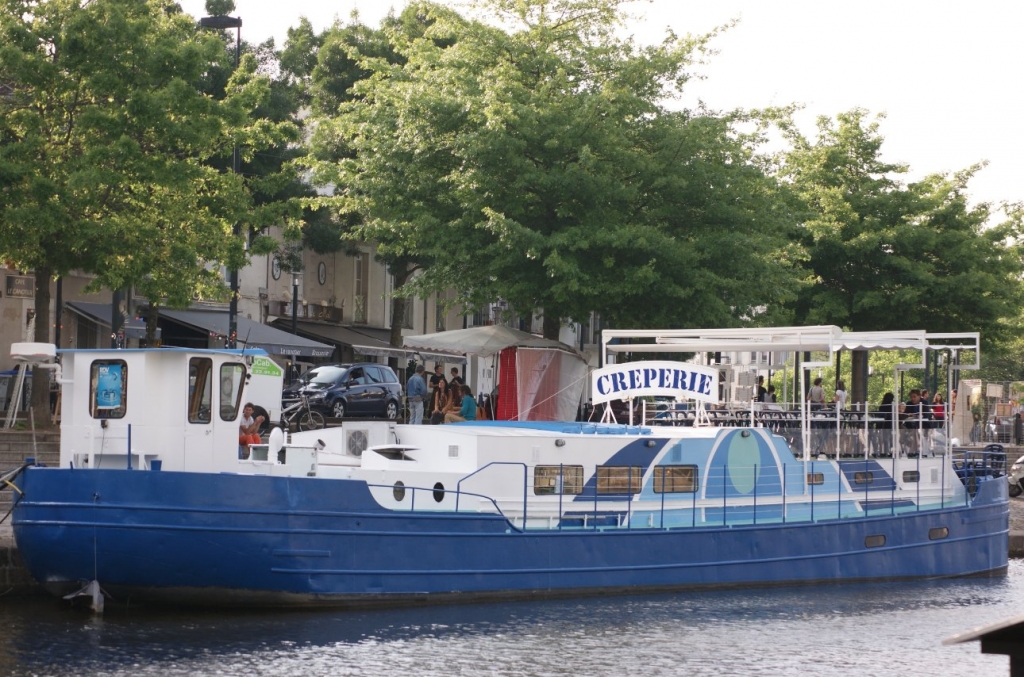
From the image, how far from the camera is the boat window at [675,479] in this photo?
897 inches

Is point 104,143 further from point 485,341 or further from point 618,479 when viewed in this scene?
point 618,479

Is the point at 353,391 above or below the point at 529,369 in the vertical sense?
below

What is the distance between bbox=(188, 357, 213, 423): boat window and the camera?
20.2m

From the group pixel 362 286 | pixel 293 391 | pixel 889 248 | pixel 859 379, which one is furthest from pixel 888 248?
pixel 362 286

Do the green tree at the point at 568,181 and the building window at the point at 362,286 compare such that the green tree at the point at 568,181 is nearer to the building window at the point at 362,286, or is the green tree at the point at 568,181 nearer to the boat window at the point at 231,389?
the boat window at the point at 231,389

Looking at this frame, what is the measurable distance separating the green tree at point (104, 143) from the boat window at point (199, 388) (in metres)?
9.77

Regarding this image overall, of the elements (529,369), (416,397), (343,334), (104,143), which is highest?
(104,143)

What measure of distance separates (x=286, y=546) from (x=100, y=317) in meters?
24.2

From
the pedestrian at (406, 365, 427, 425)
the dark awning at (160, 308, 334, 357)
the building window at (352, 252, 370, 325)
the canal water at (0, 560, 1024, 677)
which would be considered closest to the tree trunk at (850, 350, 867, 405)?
the pedestrian at (406, 365, 427, 425)

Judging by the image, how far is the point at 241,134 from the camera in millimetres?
32469

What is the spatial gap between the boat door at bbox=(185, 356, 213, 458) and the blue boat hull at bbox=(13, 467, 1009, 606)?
1.23 metres

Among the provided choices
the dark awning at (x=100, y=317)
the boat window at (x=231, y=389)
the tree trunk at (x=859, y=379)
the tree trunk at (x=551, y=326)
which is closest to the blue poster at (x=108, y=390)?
the boat window at (x=231, y=389)

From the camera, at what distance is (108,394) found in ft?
66.1

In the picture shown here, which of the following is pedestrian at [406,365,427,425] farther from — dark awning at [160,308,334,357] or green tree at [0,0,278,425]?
dark awning at [160,308,334,357]
